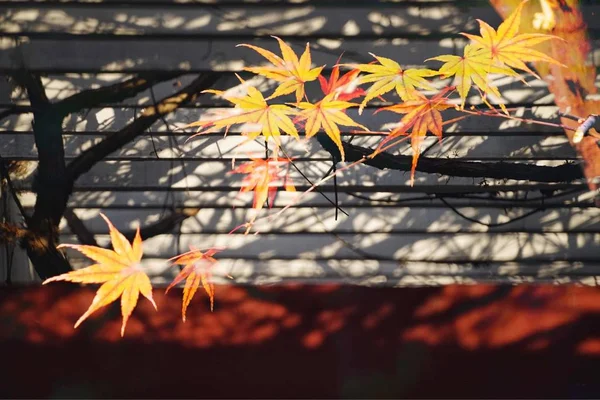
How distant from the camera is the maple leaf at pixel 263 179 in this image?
2.26m

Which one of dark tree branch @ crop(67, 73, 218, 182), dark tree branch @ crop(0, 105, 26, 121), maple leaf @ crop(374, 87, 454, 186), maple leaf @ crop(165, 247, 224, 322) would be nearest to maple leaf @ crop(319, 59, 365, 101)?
maple leaf @ crop(374, 87, 454, 186)

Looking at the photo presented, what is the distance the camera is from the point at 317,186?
2.28 meters

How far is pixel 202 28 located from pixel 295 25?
1.48 ft

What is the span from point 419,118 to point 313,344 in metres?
1.31

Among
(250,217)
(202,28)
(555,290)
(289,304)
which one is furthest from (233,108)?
(555,290)

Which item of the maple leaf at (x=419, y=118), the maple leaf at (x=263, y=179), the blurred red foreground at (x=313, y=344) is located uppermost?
the maple leaf at (x=419, y=118)

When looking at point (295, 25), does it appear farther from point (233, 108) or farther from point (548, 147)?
point (548, 147)

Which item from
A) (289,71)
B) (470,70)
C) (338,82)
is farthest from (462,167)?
(289,71)

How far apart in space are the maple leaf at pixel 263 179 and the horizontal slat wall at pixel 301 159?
5 centimetres

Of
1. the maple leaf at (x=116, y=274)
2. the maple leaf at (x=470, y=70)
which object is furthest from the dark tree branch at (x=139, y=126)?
the maple leaf at (x=470, y=70)

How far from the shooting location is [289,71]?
7.17ft

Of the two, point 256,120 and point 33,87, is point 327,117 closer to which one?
point 256,120

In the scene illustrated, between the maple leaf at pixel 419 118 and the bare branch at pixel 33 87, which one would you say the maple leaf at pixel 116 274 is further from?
the maple leaf at pixel 419 118

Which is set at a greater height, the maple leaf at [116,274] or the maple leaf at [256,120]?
the maple leaf at [256,120]
